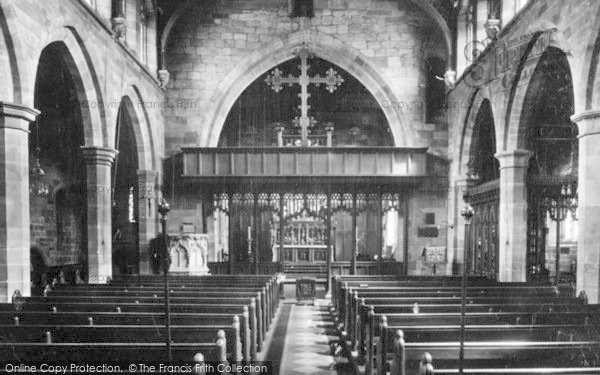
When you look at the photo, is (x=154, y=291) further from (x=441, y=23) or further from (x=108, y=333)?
(x=441, y=23)

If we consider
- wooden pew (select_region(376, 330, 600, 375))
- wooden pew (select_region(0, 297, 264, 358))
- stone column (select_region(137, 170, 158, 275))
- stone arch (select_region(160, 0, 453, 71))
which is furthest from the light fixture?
wooden pew (select_region(376, 330, 600, 375))

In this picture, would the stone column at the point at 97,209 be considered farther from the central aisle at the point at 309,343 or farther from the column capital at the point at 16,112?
the central aisle at the point at 309,343

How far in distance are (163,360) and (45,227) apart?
13.3 meters

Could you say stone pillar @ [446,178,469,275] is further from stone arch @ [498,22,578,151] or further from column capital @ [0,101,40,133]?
column capital @ [0,101,40,133]

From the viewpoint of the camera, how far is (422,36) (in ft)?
53.8

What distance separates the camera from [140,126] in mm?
14281

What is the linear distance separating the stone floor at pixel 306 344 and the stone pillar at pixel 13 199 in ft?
13.1

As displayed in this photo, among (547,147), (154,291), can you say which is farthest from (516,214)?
(154,291)

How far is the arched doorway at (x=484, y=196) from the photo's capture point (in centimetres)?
1295

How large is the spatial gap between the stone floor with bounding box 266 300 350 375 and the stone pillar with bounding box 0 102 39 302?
3.99 meters

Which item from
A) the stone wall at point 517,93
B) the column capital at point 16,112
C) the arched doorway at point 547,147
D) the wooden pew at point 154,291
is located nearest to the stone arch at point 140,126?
the column capital at point 16,112

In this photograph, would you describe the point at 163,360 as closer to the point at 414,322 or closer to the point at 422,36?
the point at 414,322

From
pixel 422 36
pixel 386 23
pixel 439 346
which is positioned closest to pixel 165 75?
pixel 386 23

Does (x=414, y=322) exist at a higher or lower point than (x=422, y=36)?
lower
